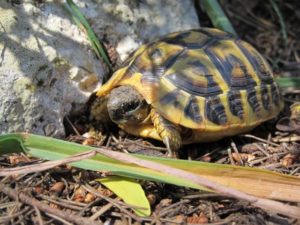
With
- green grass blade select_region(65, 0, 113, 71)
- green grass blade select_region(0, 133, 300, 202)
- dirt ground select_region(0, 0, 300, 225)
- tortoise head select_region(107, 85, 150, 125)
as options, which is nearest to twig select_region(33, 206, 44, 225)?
dirt ground select_region(0, 0, 300, 225)

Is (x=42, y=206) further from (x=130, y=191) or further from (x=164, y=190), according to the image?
(x=164, y=190)

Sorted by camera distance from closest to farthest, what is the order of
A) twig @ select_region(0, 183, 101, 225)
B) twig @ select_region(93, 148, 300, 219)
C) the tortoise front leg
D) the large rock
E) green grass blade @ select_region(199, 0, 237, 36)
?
1. twig @ select_region(93, 148, 300, 219)
2. twig @ select_region(0, 183, 101, 225)
3. the large rock
4. the tortoise front leg
5. green grass blade @ select_region(199, 0, 237, 36)

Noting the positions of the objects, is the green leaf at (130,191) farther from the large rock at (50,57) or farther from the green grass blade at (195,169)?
the large rock at (50,57)

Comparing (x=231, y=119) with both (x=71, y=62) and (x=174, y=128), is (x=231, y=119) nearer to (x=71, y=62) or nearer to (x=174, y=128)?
(x=174, y=128)

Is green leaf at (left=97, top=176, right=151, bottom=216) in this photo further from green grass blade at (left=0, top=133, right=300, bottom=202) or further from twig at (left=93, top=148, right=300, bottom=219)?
twig at (left=93, top=148, right=300, bottom=219)

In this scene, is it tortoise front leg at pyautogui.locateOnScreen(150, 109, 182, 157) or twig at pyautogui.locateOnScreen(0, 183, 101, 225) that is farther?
tortoise front leg at pyautogui.locateOnScreen(150, 109, 182, 157)

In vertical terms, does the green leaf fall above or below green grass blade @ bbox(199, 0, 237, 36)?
below

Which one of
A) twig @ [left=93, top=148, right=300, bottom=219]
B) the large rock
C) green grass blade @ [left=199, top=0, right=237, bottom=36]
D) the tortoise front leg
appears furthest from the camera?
green grass blade @ [left=199, top=0, right=237, bottom=36]
